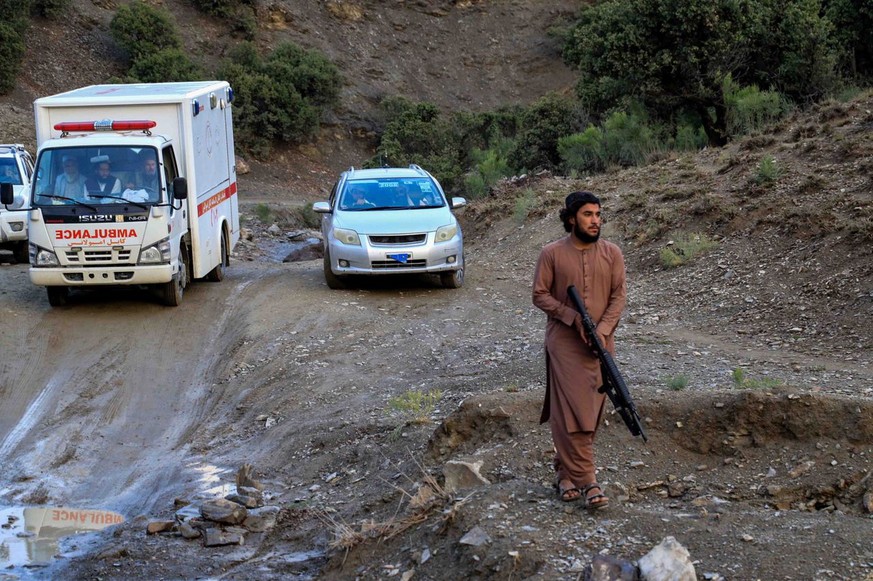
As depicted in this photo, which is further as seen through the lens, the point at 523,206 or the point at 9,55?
the point at 9,55

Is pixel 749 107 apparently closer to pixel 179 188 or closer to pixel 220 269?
pixel 220 269

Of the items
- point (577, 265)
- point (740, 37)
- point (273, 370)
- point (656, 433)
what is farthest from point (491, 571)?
point (740, 37)

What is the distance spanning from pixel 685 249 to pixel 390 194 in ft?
14.1

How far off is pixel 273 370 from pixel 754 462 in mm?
5918

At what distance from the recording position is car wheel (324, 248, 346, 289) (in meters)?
15.3

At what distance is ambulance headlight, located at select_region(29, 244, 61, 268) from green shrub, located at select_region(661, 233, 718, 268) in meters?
8.24

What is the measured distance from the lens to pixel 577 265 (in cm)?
634

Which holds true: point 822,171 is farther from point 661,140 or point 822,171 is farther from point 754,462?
point 754,462

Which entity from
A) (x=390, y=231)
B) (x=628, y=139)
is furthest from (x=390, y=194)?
(x=628, y=139)

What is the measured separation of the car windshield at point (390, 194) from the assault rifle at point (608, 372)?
9.62 metres

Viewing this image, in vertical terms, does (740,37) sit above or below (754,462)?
above

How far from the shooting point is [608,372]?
620 centimetres

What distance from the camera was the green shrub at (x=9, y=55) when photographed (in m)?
36.9

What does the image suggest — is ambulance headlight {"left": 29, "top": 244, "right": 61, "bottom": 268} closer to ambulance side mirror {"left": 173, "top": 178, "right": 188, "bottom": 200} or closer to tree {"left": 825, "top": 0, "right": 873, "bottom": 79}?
ambulance side mirror {"left": 173, "top": 178, "right": 188, "bottom": 200}
